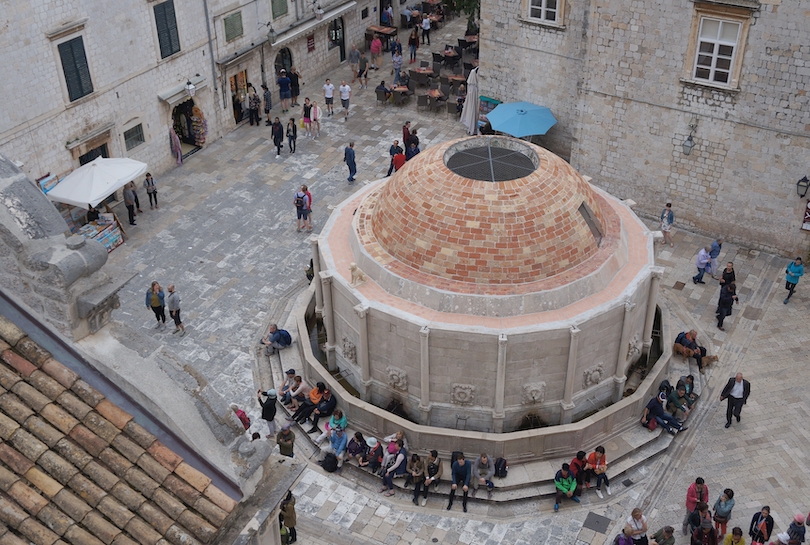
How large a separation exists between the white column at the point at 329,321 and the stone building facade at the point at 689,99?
38.6 feet

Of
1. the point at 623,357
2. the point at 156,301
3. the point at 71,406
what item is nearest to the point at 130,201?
the point at 156,301

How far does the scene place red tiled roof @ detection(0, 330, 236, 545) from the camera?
32.7 feet

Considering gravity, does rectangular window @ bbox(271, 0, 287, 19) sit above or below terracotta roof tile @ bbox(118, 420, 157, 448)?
below

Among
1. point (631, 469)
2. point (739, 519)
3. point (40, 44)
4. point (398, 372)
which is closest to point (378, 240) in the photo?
point (398, 372)

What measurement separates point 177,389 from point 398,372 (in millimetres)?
9741

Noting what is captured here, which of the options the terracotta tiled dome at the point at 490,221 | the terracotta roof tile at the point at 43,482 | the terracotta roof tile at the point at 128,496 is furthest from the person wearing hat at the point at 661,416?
the terracotta roof tile at the point at 43,482

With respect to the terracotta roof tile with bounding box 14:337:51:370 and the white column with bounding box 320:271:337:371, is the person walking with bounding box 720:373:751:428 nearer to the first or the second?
the white column with bounding box 320:271:337:371

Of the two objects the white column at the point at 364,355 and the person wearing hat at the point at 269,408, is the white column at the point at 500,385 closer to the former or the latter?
the white column at the point at 364,355

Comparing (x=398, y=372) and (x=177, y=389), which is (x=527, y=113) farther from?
(x=177, y=389)

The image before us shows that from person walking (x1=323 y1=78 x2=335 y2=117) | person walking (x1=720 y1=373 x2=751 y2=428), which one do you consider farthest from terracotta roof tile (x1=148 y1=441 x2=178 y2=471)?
person walking (x1=323 y1=78 x2=335 y2=117)

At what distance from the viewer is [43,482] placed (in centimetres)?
1016

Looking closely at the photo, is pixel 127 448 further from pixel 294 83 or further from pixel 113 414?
pixel 294 83

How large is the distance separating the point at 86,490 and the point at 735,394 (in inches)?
616

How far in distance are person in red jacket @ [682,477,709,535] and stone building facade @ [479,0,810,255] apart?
1095cm
